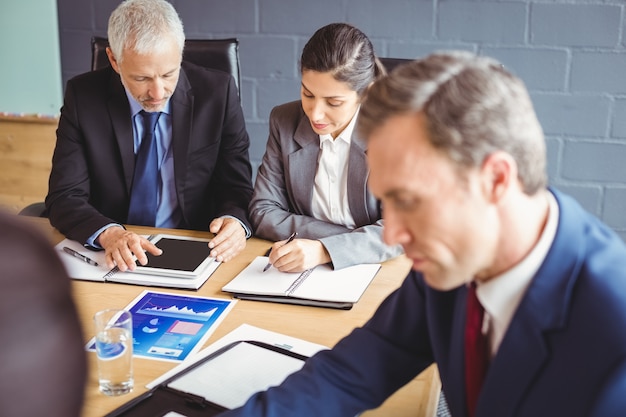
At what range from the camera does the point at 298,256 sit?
1.52 m

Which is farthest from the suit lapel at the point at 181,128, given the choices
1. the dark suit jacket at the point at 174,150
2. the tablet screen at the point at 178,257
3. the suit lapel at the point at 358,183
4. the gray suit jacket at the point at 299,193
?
the suit lapel at the point at 358,183

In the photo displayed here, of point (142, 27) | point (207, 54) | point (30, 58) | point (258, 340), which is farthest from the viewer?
point (30, 58)

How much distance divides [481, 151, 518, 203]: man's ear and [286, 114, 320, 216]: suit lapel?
1131mm

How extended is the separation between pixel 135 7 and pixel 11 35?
3.98 feet

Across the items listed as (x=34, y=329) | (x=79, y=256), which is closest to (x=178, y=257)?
(x=79, y=256)

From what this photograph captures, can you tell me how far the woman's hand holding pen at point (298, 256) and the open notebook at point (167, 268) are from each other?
158 mm

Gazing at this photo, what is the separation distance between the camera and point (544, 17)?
2.49m

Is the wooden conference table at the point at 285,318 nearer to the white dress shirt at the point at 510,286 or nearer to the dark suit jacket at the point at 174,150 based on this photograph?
the white dress shirt at the point at 510,286

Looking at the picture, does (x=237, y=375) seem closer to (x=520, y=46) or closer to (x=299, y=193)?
(x=299, y=193)

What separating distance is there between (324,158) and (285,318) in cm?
67

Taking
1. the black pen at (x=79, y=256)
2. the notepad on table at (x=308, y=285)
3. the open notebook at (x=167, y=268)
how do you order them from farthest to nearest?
the black pen at (x=79, y=256) → the open notebook at (x=167, y=268) → the notepad on table at (x=308, y=285)

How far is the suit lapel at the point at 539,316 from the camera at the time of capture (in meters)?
0.80

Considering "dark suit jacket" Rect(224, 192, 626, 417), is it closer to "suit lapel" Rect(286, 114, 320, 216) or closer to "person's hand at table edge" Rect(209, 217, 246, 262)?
"person's hand at table edge" Rect(209, 217, 246, 262)

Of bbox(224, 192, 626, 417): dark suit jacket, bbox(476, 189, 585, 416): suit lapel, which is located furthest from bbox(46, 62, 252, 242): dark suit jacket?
bbox(476, 189, 585, 416): suit lapel
